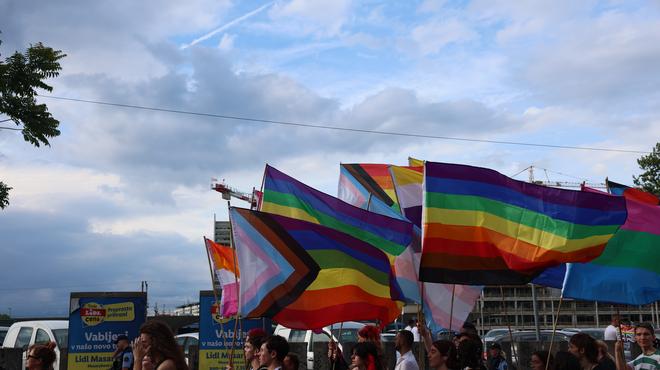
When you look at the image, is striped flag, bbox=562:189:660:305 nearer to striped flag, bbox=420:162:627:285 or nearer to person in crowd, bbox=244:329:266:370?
striped flag, bbox=420:162:627:285

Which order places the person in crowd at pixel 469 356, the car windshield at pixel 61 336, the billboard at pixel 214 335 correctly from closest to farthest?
the person in crowd at pixel 469 356 < the billboard at pixel 214 335 < the car windshield at pixel 61 336

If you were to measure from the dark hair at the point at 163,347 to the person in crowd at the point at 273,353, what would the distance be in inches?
86.9

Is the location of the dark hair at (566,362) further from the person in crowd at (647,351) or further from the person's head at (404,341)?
the person in crowd at (647,351)

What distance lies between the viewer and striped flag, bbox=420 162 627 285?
1068cm

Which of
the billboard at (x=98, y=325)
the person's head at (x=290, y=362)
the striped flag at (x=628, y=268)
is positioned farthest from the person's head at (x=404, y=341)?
the billboard at (x=98, y=325)

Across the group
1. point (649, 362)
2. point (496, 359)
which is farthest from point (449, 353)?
point (496, 359)

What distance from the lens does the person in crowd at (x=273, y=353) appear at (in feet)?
26.1

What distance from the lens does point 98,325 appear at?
50.8 feet

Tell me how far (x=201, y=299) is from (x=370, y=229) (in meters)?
4.85

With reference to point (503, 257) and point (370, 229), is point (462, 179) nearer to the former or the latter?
point (503, 257)

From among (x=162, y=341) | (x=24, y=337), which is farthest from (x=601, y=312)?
(x=162, y=341)

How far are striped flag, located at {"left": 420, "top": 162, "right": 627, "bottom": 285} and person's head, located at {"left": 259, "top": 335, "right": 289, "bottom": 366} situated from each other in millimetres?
2962

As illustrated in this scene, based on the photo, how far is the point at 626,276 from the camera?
474 inches

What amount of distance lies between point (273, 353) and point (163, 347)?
231 centimetres
